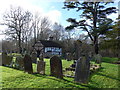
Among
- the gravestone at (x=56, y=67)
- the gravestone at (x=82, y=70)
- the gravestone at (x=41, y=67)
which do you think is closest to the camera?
the gravestone at (x=82, y=70)

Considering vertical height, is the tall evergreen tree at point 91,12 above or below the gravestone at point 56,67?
above

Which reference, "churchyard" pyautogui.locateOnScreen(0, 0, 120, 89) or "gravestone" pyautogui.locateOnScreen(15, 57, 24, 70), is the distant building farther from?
"gravestone" pyautogui.locateOnScreen(15, 57, 24, 70)

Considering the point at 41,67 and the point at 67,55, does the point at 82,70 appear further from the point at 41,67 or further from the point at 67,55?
the point at 67,55

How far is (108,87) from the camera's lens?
5141 mm

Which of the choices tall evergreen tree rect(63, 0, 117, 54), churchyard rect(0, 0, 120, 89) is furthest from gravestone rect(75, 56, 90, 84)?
tall evergreen tree rect(63, 0, 117, 54)

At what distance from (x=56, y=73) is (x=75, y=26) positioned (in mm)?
15501

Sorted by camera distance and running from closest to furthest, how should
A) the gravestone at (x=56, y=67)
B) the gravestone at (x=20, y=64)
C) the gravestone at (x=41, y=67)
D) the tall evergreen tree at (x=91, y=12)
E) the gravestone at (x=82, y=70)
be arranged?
the gravestone at (x=82, y=70)
the gravestone at (x=56, y=67)
the gravestone at (x=41, y=67)
the gravestone at (x=20, y=64)
the tall evergreen tree at (x=91, y=12)

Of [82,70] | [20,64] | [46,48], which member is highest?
[46,48]

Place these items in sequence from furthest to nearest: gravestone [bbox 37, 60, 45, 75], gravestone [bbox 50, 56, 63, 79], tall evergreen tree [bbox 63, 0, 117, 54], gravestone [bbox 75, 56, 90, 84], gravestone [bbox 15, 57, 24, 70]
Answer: tall evergreen tree [bbox 63, 0, 117, 54] < gravestone [bbox 15, 57, 24, 70] < gravestone [bbox 37, 60, 45, 75] < gravestone [bbox 50, 56, 63, 79] < gravestone [bbox 75, 56, 90, 84]

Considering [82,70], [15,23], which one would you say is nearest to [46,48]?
[15,23]

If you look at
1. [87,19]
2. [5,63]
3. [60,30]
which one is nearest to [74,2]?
[87,19]

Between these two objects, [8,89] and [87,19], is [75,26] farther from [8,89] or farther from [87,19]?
[8,89]

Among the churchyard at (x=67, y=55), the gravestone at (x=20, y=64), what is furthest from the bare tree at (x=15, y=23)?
the gravestone at (x=20, y=64)

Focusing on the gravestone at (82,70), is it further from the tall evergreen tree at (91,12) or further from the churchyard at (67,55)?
the tall evergreen tree at (91,12)
